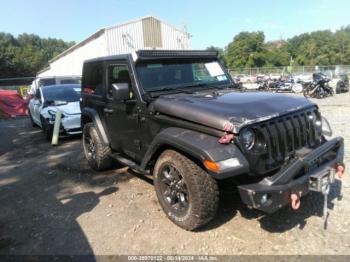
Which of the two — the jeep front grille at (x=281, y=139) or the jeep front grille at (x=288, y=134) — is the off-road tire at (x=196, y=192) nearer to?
the jeep front grille at (x=281, y=139)

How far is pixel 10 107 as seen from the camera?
1714 centimetres

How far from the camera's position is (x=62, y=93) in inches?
417

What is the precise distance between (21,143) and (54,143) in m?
1.52

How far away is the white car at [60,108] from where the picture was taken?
935 centimetres

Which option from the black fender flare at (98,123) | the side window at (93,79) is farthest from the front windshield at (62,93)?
the black fender flare at (98,123)

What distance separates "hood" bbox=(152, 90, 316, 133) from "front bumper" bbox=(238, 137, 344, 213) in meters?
0.56

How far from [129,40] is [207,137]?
97.9 feet

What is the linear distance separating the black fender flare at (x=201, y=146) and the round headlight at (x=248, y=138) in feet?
0.34

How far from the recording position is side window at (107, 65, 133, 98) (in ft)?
15.8

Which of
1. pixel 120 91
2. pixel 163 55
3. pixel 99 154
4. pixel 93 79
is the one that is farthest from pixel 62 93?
pixel 120 91

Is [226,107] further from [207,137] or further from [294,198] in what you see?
[294,198]

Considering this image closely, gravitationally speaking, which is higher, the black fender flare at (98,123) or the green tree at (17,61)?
the green tree at (17,61)

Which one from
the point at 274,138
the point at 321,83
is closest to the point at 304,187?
the point at 274,138

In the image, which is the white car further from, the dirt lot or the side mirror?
the side mirror
